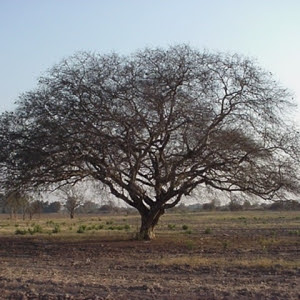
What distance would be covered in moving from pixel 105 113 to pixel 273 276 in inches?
455

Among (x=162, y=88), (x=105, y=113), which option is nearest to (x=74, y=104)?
(x=105, y=113)

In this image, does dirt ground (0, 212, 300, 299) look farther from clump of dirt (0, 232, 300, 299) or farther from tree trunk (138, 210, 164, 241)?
tree trunk (138, 210, 164, 241)

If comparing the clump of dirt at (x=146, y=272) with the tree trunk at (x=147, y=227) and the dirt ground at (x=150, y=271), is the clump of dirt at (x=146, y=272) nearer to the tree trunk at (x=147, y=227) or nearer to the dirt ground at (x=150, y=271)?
the dirt ground at (x=150, y=271)

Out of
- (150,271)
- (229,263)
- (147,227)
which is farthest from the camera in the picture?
(147,227)

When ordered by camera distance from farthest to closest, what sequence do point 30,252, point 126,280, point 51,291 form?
point 30,252
point 126,280
point 51,291

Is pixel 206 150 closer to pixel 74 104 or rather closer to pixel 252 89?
pixel 252 89

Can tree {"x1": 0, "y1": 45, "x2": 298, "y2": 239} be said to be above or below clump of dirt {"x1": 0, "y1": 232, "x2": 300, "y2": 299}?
above

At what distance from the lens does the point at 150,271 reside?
15727mm

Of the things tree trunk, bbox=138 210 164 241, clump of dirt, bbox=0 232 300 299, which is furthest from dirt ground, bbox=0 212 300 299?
tree trunk, bbox=138 210 164 241

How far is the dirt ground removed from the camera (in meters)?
11.5

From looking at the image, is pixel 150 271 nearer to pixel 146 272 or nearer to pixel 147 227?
pixel 146 272

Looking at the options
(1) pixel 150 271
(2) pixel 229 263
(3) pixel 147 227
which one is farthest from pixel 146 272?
(3) pixel 147 227

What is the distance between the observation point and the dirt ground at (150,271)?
11.5 m

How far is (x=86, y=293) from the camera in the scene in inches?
453
